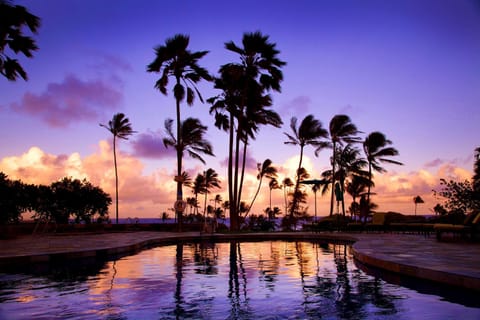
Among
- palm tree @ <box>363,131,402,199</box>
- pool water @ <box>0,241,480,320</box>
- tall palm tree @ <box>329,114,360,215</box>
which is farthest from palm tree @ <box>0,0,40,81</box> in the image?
palm tree @ <box>363,131,402,199</box>

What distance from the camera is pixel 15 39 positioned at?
52.5 ft

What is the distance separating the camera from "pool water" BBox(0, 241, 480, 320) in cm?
591

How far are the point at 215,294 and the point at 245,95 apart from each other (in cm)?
2296

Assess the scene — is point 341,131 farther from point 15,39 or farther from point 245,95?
point 15,39

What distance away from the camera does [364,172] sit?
40719mm

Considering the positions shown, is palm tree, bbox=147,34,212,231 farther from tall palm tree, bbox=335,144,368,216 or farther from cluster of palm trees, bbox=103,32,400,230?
tall palm tree, bbox=335,144,368,216

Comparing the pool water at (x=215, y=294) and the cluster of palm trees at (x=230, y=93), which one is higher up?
the cluster of palm trees at (x=230, y=93)

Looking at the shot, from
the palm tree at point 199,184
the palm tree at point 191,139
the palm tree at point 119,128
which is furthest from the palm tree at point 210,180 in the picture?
the palm tree at point 191,139

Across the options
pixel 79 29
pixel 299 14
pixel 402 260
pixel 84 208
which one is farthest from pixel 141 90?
pixel 402 260

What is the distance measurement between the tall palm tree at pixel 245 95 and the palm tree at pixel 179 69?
180cm

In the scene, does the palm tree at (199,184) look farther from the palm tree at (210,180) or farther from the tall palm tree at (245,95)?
the tall palm tree at (245,95)

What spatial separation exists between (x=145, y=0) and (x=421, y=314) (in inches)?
575

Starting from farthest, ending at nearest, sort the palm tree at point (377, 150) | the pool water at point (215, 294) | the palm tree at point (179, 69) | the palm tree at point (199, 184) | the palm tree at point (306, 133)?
Result: the palm tree at point (199, 184), the palm tree at point (377, 150), the palm tree at point (306, 133), the palm tree at point (179, 69), the pool water at point (215, 294)

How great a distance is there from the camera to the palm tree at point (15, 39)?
1530cm
